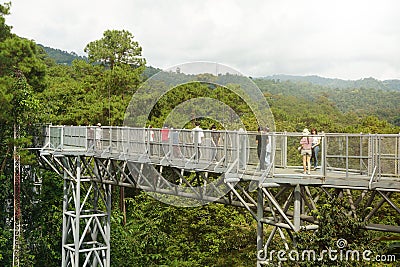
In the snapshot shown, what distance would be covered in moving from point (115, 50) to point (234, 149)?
28.4 meters

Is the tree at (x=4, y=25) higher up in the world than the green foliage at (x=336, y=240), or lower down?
higher up

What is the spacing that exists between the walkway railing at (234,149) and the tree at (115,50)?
19732 mm

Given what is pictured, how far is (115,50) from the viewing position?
38594 millimetres

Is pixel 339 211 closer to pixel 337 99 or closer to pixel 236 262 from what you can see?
pixel 236 262

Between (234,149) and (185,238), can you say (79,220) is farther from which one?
(234,149)

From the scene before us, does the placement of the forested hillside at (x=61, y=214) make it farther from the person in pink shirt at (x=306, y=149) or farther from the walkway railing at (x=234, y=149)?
the person in pink shirt at (x=306, y=149)

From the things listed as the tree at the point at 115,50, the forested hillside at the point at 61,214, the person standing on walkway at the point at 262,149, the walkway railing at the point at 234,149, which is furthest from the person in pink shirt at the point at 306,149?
the tree at the point at 115,50

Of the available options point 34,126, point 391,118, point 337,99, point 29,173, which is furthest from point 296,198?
point 337,99

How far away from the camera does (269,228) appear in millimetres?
24953

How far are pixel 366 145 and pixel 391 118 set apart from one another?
57279 millimetres

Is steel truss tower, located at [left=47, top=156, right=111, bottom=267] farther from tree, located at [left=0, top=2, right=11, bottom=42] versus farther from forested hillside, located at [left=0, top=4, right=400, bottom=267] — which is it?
tree, located at [left=0, top=2, right=11, bottom=42]

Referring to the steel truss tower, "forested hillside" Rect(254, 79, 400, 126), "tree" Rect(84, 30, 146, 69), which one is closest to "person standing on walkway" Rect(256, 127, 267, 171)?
the steel truss tower

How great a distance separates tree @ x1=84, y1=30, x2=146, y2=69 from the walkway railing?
1973 centimetres

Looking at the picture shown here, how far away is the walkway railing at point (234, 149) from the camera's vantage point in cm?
962
